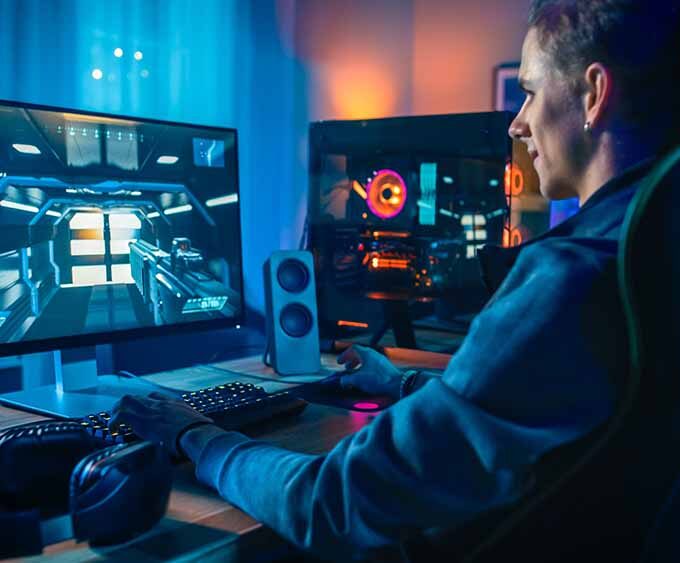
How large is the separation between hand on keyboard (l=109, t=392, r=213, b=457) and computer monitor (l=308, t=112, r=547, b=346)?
809mm

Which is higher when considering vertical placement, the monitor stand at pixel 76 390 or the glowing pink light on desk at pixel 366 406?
the monitor stand at pixel 76 390

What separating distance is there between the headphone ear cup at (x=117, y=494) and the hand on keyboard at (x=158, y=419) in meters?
0.16

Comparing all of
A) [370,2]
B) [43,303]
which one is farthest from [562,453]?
[370,2]

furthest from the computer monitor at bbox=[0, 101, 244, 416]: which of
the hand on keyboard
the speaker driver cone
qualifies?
the hand on keyboard

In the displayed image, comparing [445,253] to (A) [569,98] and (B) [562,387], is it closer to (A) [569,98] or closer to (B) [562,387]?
(A) [569,98]

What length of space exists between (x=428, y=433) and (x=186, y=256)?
2.80 ft

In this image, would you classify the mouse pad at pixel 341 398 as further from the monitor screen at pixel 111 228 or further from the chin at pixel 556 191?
the chin at pixel 556 191

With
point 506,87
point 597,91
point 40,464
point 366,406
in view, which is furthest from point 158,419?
point 506,87

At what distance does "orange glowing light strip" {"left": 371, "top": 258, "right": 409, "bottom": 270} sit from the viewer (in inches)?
66.4

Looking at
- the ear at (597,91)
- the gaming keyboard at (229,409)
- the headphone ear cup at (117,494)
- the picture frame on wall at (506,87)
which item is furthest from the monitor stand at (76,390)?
the picture frame on wall at (506,87)

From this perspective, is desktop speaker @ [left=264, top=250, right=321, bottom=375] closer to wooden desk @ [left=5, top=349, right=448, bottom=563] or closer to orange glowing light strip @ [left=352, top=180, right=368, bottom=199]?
orange glowing light strip @ [left=352, top=180, right=368, bottom=199]

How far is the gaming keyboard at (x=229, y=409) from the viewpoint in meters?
0.95

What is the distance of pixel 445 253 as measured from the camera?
5.41 ft

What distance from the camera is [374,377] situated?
1.33m
